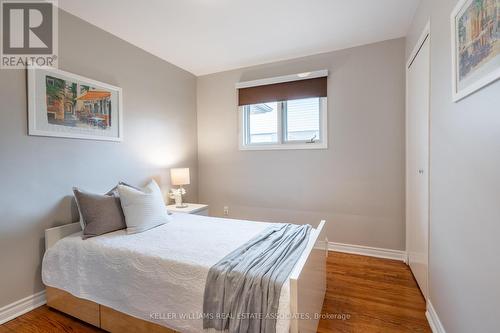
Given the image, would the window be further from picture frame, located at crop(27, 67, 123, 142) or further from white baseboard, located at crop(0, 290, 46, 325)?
white baseboard, located at crop(0, 290, 46, 325)

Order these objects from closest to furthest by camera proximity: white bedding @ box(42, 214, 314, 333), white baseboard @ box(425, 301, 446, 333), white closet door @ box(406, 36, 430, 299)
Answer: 1. white bedding @ box(42, 214, 314, 333)
2. white baseboard @ box(425, 301, 446, 333)
3. white closet door @ box(406, 36, 430, 299)

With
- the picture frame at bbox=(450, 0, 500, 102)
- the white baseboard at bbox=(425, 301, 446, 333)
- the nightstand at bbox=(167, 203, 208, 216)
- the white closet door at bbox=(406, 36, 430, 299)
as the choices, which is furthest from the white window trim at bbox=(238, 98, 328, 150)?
the white baseboard at bbox=(425, 301, 446, 333)

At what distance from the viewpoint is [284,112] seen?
3389mm

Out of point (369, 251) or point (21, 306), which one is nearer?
point (21, 306)

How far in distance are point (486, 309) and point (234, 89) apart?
3407 millimetres

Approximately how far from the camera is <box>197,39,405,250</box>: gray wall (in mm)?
2791

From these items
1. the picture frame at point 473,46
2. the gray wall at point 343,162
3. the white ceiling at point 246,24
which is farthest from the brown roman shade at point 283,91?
the picture frame at point 473,46

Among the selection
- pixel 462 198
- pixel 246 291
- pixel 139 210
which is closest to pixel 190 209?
pixel 139 210

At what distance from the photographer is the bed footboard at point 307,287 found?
116cm

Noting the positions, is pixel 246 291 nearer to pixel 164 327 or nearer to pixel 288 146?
pixel 164 327

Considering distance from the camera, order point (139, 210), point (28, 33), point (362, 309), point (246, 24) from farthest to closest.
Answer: point (246, 24), point (139, 210), point (28, 33), point (362, 309)

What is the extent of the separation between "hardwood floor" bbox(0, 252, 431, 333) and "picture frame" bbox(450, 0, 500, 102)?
1.58m

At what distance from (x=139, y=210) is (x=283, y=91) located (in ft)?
7.69

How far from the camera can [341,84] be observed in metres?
3.01
